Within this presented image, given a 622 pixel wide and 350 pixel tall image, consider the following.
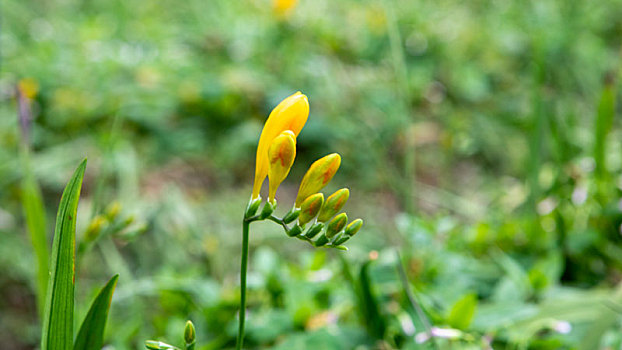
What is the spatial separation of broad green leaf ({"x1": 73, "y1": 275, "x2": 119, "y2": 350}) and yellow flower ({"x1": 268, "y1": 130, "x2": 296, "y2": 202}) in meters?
0.16

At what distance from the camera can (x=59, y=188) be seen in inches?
51.1

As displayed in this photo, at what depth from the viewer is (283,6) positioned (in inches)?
74.3

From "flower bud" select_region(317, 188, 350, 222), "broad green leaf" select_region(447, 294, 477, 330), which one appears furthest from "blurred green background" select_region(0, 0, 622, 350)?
"flower bud" select_region(317, 188, 350, 222)

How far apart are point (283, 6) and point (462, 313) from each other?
160 cm

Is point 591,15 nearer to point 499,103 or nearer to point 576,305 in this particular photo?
point 499,103

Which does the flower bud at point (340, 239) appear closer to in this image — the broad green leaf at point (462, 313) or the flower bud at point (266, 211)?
the flower bud at point (266, 211)

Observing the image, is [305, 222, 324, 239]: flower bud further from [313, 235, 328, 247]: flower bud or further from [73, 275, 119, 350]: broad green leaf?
[73, 275, 119, 350]: broad green leaf

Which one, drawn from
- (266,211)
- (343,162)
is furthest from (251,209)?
(343,162)

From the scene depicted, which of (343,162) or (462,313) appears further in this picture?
(343,162)

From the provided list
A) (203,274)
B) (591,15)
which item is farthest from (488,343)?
(591,15)

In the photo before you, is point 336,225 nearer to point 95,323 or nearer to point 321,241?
point 321,241

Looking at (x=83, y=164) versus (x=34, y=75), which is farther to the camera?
(x=34, y=75)

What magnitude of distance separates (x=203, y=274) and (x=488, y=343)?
2.32ft

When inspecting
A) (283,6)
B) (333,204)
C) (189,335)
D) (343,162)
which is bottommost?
(189,335)
